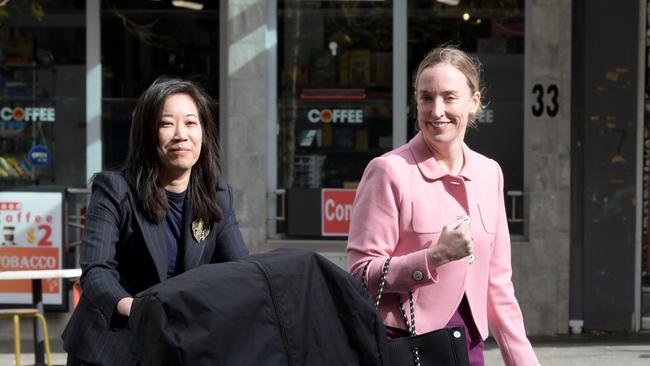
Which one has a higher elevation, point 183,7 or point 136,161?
point 183,7

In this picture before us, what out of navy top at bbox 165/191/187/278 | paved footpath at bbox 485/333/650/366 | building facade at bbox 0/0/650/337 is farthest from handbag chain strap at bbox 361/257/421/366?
building facade at bbox 0/0/650/337

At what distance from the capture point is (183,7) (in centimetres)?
994

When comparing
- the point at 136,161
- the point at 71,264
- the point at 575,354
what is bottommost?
the point at 575,354

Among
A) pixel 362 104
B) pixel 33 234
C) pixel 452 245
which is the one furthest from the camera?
pixel 362 104

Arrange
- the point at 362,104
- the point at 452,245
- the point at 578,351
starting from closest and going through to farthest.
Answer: the point at 452,245, the point at 578,351, the point at 362,104

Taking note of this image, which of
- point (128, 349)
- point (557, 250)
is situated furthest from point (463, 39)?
point (128, 349)

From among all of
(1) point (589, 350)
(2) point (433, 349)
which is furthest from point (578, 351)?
(2) point (433, 349)

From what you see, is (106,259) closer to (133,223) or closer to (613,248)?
(133,223)

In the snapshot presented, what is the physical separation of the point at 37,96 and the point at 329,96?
2.45 metres

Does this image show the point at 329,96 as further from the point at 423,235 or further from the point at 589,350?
the point at 423,235

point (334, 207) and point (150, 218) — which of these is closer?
point (150, 218)

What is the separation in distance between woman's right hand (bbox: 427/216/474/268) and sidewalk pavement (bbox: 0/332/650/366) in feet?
18.1

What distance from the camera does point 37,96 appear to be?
989cm

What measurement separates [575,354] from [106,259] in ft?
20.8
